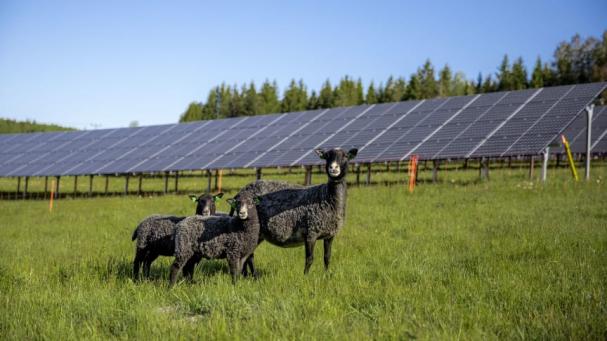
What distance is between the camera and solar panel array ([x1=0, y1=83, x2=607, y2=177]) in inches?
925

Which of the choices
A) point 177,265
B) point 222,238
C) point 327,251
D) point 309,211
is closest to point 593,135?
point 327,251

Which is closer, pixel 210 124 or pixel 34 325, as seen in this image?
pixel 34 325

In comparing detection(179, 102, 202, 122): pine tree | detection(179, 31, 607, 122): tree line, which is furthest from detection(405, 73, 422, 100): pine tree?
detection(179, 102, 202, 122): pine tree

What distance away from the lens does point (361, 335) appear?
547 centimetres

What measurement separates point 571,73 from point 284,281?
79178 millimetres

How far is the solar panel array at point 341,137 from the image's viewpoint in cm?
2350

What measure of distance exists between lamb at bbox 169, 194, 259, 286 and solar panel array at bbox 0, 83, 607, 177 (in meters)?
15.2

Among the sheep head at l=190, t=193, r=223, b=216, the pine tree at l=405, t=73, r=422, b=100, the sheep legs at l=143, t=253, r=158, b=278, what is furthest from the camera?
the pine tree at l=405, t=73, r=422, b=100

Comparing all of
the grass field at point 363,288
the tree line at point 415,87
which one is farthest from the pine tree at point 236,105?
the grass field at point 363,288

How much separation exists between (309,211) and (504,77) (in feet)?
258

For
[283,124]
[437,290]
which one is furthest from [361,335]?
[283,124]

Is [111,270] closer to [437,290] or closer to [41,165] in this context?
[437,290]

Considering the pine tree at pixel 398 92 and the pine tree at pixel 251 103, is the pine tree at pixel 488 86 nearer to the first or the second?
the pine tree at pixel 398 92

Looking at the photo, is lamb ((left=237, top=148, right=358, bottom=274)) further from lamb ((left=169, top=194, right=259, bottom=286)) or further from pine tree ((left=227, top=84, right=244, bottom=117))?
pine tree ((left=227, top=84, right=244, bottom=117))
